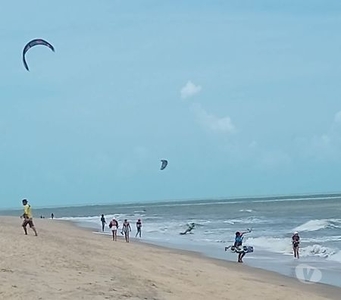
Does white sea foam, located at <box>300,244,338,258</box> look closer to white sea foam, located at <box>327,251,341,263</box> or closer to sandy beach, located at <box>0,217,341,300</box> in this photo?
white sea foam, located at <box>327,251,341,263</box>

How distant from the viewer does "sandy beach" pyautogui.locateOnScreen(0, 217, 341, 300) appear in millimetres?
10852

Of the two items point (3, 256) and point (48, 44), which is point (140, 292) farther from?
point (48, 44)

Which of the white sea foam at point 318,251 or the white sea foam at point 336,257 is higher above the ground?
the white sea foam at point 318,251

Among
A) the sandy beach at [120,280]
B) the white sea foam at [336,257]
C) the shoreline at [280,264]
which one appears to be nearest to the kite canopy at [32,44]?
the sandy beach at [120,280]

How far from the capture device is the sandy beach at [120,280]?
427 inches

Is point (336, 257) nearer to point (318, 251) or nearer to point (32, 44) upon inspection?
point (318, 251)

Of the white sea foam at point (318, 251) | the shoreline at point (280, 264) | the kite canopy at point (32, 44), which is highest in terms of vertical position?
the kite canopy at point (32, 44)

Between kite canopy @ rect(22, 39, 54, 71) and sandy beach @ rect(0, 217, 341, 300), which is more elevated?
kite canopy @ rect(22, 39, 54, 71)

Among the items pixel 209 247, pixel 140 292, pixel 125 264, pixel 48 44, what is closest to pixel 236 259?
pixel 209 247

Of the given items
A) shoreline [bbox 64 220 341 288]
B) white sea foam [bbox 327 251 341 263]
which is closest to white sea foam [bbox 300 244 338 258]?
white sea foam [bbox 327 251 341 263]

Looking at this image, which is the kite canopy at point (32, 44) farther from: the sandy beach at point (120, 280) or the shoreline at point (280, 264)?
the shoreline at point (280, 264)

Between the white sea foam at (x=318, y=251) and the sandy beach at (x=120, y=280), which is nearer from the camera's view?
the sandy beach at (x=120, y=280)

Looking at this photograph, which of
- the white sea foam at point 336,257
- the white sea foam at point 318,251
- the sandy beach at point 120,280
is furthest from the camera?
the white sea foam at point 318,251

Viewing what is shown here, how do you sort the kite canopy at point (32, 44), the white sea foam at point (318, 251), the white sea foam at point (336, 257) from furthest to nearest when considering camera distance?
the white sea foam at point (318, 251)
the white sea foam at point (336, 257)
the kite canopy at point (32, 44)
